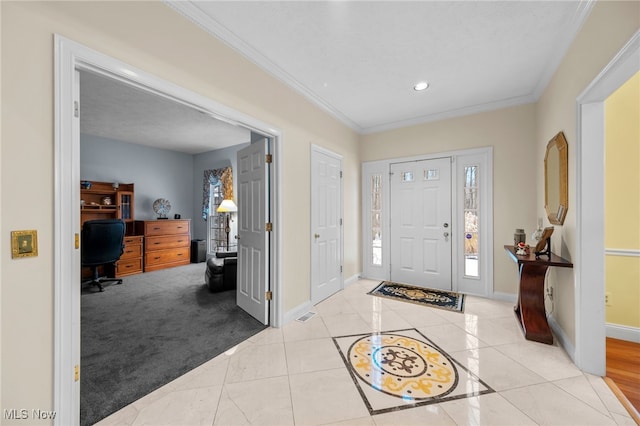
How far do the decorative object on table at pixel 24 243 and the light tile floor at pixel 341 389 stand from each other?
1086 millimetres

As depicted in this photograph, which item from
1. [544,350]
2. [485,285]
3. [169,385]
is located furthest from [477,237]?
[169,385]

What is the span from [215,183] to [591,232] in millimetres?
6523

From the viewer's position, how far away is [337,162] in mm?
3863

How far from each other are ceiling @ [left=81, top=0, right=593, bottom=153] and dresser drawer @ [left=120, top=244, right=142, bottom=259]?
260 cm

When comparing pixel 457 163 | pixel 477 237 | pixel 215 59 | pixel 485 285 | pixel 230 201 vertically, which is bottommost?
pixel 485 285

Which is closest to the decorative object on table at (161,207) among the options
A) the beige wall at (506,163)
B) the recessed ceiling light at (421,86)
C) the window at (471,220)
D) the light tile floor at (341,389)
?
the light tile floor at (341,389)

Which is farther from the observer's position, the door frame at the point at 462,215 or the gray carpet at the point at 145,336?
the door frame at the point at 462,215

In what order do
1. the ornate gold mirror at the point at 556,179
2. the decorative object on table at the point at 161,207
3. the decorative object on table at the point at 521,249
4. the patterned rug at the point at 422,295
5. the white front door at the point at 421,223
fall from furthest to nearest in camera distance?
the decorative object on table at the point at 161,207, the white front door at the point at 421,223, the patterned rug at the point at 422,295, the decorative object on table at the point at 521,249, the ornate gold mirror at the point at 556,179

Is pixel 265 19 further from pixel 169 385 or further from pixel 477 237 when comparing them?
pixel 477 237

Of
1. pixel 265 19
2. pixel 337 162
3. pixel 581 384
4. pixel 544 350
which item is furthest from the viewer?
pixel 337 162

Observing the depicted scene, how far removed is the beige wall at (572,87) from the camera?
1511mm

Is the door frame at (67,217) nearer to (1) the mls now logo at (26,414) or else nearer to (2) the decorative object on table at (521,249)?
(1) the mls now logo at (26,414)

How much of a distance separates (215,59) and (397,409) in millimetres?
2890

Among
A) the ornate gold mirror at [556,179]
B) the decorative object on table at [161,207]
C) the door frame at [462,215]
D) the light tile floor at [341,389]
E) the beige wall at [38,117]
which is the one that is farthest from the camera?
the decorative object on table at [161,207]
